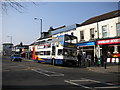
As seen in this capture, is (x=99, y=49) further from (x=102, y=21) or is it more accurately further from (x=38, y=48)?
(x=38, y=48)

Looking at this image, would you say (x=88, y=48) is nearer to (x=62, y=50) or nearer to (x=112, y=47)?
(x=112, y=47)

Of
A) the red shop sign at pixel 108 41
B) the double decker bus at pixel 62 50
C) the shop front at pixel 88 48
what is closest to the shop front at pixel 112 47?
the red shop sign at pixel 108 41

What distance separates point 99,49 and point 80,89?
20.0 metres

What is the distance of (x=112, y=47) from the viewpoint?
24.1 m

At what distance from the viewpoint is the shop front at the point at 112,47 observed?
2300cm

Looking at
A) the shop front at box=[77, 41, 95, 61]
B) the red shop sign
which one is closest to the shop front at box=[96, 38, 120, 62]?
the red shop sign

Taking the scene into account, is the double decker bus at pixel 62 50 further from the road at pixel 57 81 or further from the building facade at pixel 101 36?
the road at pixel 57 81

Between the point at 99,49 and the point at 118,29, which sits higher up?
the point at 118,29

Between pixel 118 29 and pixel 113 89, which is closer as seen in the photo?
pixel 113 89

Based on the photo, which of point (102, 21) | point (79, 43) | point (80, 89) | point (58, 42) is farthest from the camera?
point (79, 43)

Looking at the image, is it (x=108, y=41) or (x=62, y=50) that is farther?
(x=108, y=41)

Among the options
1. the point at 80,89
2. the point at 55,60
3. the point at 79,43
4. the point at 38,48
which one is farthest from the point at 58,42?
the point at 80,89

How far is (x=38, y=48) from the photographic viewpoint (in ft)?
94.1

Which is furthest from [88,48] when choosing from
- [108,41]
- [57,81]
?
[57,81]
